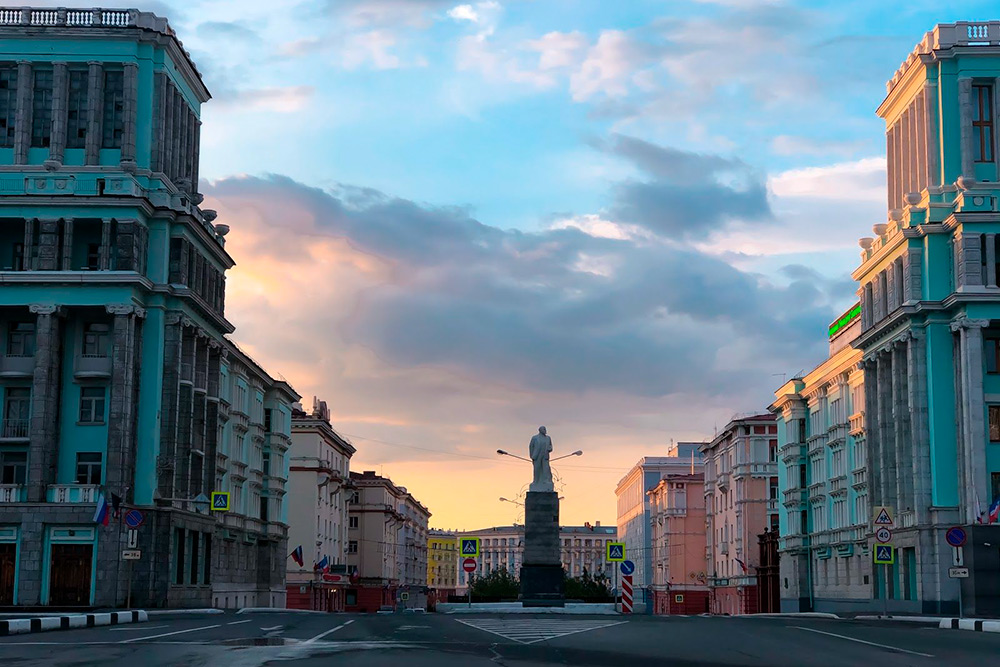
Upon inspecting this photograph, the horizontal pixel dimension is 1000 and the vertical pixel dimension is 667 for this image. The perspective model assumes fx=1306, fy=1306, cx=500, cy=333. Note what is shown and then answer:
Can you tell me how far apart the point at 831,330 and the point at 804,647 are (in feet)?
257

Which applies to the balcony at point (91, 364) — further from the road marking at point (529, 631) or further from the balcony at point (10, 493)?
the road marking at point (529, 631)

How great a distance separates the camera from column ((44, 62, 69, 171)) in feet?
207

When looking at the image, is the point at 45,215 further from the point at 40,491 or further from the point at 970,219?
the point at 970,219

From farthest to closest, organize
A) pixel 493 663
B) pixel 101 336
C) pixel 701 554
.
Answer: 1. pixel 701 554
2. pixel 101 336
3. pixel 493 663

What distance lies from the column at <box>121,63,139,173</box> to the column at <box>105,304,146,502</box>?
7.98 metres

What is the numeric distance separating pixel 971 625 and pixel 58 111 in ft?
154

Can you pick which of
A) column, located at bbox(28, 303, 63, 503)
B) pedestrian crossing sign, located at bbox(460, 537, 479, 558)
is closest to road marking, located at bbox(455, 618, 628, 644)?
pedestrian crossing sign, located at bbox(460, 537, 479, 558)

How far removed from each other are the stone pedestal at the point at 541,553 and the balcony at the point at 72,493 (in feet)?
68.0

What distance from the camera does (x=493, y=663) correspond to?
2050cm

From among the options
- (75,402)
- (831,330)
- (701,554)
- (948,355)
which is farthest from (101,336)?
(701,554)

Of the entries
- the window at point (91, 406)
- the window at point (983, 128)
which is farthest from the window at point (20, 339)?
the window at point (983, 128)

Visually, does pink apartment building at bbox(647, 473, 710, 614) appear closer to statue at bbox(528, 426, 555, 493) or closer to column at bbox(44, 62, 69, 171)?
statue at bbox(528, 426, 555, 493)

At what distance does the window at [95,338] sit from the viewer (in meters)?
61.9

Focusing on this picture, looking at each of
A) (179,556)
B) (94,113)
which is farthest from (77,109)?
(179,556)
